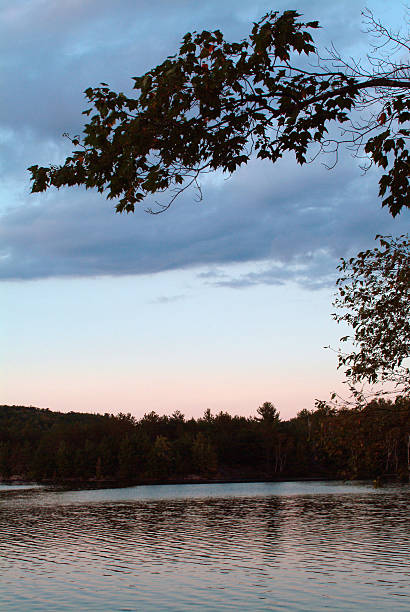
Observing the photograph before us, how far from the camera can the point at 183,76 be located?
10.2m

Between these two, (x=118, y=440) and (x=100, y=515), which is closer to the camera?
(x=100, y=515)

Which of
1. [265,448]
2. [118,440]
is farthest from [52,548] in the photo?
[265,448]

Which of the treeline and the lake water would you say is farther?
the treeline

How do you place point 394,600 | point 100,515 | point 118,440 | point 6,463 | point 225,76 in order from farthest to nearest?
point 6,463 → point 118,440 → point 100,515 → point 394,600 → point 225,76

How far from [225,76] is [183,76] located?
687 millimetres

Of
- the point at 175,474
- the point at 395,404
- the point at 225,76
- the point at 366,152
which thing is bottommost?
the point at 175,474

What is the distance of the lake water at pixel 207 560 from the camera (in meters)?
28.8

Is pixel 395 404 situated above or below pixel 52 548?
above

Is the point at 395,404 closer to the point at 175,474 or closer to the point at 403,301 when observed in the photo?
the point at 403,301

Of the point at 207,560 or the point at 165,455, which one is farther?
the point at 165,455

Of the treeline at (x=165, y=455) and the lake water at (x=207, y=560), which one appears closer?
the lake water at (x=207, y=560)

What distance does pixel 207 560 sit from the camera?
130 ft

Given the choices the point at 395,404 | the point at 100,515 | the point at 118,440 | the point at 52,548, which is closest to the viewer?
the point at 395,404

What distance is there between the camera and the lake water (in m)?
28.8
